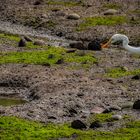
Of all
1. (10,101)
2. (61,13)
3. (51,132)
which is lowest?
(10,101)

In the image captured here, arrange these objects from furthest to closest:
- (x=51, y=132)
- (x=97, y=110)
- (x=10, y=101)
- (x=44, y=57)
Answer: (x=44, y=57), (x=10, y=101), (x=97, y=110), (x=51, y=132)

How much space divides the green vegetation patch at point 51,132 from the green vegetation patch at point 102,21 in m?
13.0

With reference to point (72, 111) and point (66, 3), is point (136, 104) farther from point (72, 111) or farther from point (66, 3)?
point (66, 3)

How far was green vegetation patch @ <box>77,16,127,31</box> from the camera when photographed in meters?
27.5

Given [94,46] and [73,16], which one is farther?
[73,16]

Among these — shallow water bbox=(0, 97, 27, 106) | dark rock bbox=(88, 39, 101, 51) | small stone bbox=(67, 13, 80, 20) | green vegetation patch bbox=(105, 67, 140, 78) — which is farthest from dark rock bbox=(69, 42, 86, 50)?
shallow water bbox=(0, 97, 27, 106)

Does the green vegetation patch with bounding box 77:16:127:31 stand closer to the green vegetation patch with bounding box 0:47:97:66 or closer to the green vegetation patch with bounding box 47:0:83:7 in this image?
the green vegetation patch with bounding box 47:0:83:7

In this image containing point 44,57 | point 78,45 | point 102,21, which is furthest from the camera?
point 102,21

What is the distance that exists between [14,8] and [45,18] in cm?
244

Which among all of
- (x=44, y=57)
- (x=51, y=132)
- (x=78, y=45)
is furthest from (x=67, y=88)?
(x=78, y=45)

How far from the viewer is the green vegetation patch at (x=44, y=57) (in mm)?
20766

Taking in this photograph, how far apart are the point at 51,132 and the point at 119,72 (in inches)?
234

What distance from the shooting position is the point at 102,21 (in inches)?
1100

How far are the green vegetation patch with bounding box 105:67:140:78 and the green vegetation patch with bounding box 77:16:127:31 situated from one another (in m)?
7.46
